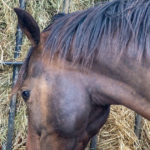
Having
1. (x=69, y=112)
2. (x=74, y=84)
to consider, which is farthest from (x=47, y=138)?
(x=74, y=84)

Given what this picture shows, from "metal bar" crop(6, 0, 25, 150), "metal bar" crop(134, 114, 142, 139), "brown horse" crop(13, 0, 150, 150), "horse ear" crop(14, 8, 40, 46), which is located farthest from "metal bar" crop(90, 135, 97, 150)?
"horse ear" crop(14, 8, 40, 46)

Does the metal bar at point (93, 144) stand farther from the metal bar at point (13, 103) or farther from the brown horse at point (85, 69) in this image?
the brown horse at point (85, 69)

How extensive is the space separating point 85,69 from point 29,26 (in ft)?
1.13

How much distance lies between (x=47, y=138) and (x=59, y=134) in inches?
2.9

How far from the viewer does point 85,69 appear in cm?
148

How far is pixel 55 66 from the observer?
1508 mm

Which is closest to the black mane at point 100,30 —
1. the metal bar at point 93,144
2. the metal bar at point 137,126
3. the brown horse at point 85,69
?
the brown horse at point 85,69

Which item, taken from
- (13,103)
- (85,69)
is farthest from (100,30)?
(13,103)

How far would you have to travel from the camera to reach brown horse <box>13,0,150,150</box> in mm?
1407

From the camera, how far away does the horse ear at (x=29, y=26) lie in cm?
152

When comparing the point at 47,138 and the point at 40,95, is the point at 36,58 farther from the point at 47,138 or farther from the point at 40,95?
the point at 47,138

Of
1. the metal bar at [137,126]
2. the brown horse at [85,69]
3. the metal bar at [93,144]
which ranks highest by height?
the brown horse at [85,69]

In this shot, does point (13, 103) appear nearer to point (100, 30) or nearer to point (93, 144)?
point (93, 144)

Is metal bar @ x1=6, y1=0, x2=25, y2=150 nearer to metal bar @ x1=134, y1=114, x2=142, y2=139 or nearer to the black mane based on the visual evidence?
metal bar @ x1=134, y1=114, x2=142, y2=139
